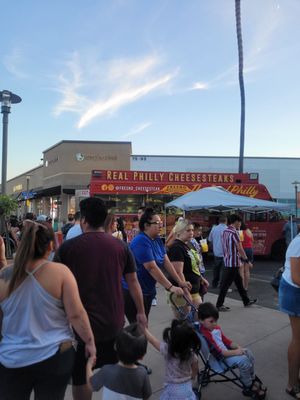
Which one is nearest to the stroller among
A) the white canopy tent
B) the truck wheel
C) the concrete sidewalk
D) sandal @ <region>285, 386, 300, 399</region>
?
the concrete sidewalk

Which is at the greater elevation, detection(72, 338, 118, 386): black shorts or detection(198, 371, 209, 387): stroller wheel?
detection(72, 338, 118, 386): black shorts

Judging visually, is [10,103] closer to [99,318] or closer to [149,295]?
[149,295]

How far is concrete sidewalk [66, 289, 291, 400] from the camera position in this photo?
3631 mm

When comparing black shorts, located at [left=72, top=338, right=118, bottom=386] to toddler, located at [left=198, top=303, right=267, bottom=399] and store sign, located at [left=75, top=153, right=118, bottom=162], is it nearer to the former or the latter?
toddler, located at [left=198, top=303, right=267, bottom=399]

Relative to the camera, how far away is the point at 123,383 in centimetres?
221

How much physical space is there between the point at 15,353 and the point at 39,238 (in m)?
0.64

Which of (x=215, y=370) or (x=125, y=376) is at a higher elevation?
(x=125, y=376)

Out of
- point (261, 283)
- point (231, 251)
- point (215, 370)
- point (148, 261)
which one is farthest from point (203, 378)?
point (261, 283)

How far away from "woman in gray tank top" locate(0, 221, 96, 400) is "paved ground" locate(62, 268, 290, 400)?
1.66 m

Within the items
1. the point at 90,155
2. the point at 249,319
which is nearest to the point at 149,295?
the point at 249,319

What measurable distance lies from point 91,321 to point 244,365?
1.69 metres

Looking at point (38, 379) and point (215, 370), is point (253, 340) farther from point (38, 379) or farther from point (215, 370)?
point (38, 379)

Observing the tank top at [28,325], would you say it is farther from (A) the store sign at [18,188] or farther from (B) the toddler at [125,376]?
(A) the store sign at [18,188]

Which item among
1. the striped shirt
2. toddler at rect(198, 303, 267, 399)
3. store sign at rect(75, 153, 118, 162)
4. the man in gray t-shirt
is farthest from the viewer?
store sign at rect(75, 153, 118, 162)
